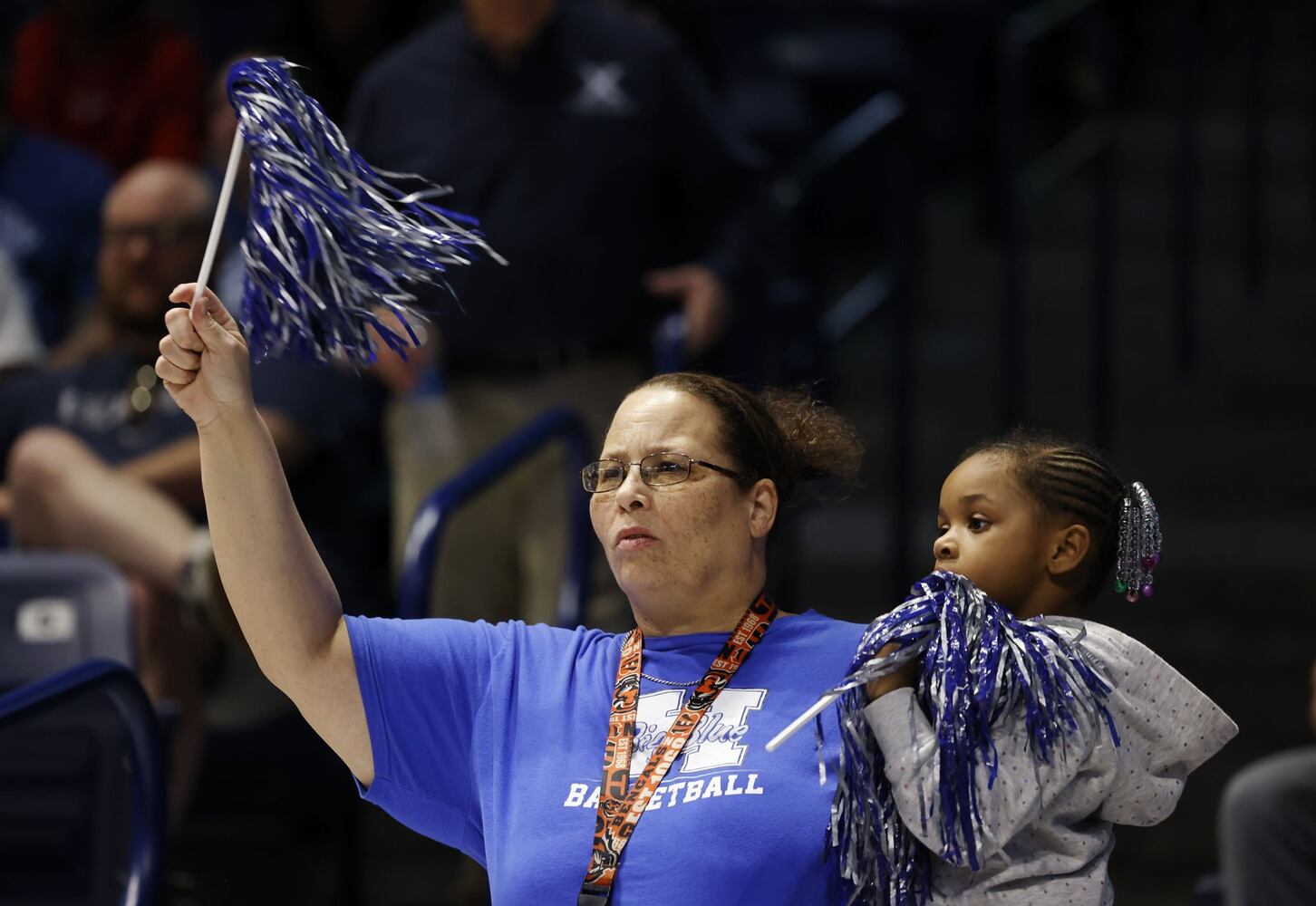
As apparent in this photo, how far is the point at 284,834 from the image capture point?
4.39m

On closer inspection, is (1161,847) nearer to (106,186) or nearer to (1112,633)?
(1112,633)

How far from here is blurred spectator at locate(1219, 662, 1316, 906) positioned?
2.87 metres

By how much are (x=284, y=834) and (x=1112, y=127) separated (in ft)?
9.51

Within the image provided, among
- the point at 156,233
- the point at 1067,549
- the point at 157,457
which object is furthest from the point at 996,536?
the point at 156,233

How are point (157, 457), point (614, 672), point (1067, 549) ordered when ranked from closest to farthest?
1. point (1067, 549)
2. point (614, 672)
3. point (157, 457)

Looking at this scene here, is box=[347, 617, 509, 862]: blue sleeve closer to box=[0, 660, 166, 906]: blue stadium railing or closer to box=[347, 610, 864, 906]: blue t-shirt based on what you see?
box=[347, 610, 864, 906]: blue t-shirt

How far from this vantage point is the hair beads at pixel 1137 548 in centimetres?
186

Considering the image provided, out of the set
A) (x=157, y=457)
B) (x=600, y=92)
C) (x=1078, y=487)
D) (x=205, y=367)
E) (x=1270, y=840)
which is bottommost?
(x=1270, y=840)

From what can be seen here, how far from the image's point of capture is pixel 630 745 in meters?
1.99

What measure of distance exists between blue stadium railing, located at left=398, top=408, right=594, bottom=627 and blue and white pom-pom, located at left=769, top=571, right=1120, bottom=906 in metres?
1.65

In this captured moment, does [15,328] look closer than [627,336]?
No

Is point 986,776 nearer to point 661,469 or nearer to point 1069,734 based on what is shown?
point 1069,734

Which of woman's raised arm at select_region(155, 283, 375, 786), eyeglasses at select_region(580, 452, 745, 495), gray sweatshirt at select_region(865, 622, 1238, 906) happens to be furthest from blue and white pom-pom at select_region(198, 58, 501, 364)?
gray sweatshirt at select_region(865, 622, 1238, 906)

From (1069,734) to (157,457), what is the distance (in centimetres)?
270
